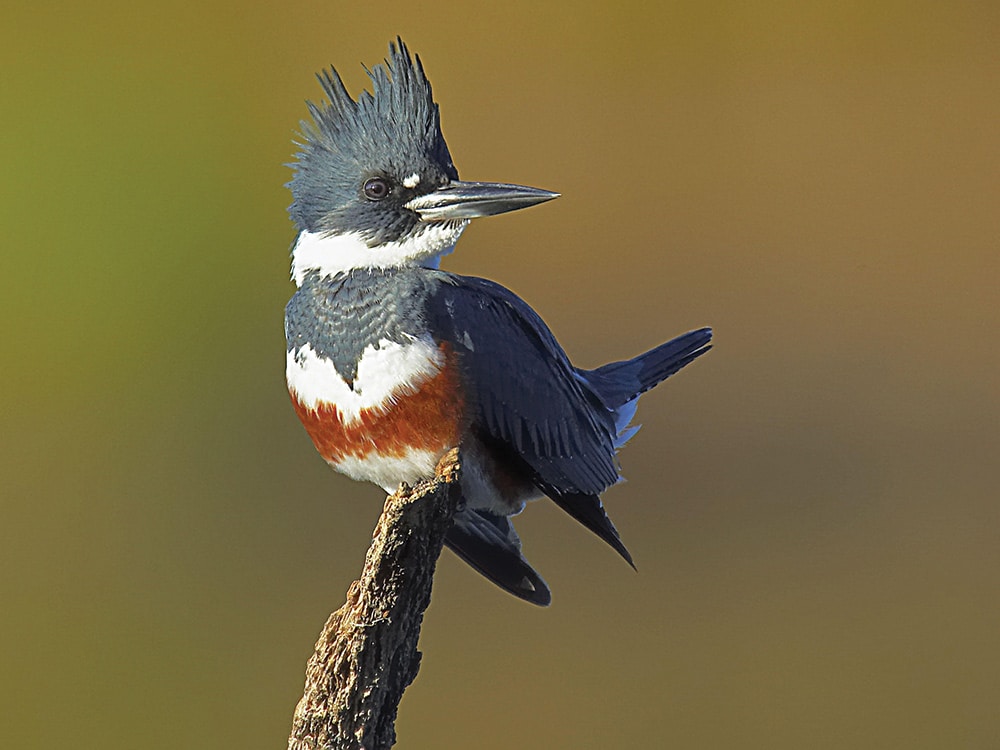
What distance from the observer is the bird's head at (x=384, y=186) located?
7.86 ft

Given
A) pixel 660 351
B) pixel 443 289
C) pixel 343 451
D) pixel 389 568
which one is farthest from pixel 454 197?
pixel 660 351

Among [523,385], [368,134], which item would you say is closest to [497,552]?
[523,385]

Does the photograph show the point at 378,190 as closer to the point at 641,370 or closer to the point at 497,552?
the point at 497,552

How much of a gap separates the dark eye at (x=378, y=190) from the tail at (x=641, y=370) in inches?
31.4

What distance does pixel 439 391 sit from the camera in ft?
7.59

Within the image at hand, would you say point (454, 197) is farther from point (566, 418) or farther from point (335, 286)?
point (566, 418)

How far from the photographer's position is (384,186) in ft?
7.98

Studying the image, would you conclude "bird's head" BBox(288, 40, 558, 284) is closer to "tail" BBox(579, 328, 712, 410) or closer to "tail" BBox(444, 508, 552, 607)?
"tail" BBox(444, 508, 552, 607)

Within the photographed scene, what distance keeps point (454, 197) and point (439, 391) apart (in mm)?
378

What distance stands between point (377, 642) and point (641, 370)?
4.64 feet

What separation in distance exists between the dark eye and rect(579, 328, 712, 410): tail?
0.80 metres

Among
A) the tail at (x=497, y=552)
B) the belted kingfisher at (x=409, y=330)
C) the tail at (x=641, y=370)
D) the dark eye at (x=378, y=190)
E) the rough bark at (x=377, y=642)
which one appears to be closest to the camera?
the rough bark at (x=377, y=642)

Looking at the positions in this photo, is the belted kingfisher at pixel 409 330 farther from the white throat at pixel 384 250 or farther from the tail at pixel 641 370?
the tail at pixel 641 370

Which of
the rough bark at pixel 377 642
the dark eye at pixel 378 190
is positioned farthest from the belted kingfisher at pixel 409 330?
the rough bark at pixel 377 642
